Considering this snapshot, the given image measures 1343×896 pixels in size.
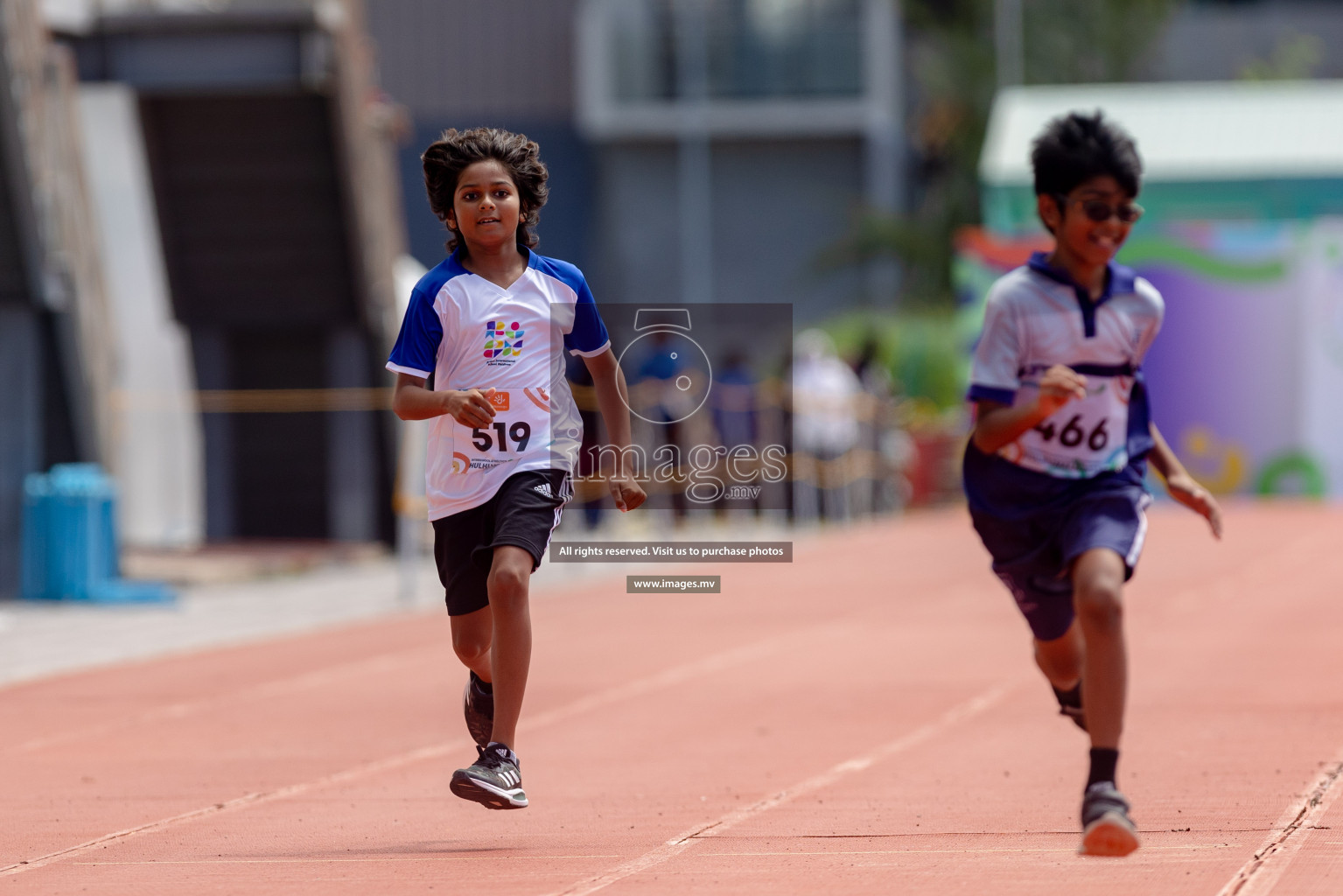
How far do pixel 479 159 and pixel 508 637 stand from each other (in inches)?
50.8

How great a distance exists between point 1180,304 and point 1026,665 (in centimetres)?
1522

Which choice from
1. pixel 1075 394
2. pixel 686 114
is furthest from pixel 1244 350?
pixel 1075 394

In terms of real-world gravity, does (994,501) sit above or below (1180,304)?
above

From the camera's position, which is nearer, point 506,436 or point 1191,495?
point 1191,495

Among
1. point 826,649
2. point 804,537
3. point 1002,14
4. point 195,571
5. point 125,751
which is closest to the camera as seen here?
point 125,751

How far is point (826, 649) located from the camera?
1196 cm

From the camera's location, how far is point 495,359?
238 inches

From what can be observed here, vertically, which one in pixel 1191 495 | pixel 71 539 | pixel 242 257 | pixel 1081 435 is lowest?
pixel 71 539

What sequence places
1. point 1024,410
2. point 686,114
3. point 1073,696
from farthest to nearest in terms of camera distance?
1. point 686,114
2. point 1073,696
3. point 1024,410

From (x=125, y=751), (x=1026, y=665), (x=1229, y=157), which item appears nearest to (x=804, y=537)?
(x=1229, y=157)

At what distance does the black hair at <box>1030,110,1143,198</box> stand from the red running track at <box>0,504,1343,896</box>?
172cm

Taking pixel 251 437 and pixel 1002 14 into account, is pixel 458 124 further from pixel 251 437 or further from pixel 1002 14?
pixel 251 437

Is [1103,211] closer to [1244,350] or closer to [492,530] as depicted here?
[492,530]

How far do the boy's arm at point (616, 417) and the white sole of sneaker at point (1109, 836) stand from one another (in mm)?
1661
